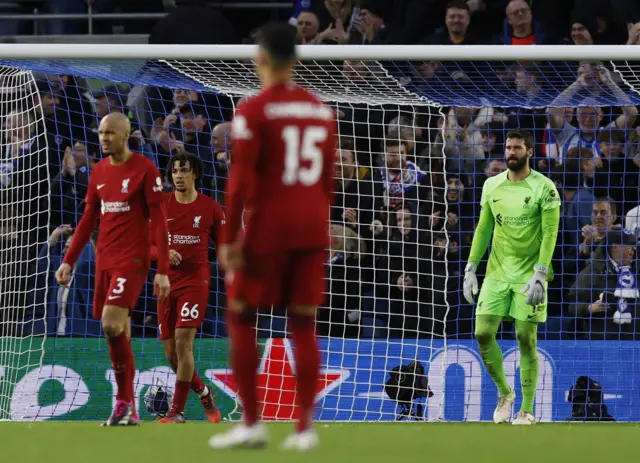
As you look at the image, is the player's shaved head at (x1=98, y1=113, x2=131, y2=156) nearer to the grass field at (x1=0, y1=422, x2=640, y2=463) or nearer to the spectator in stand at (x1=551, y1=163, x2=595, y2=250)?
the grass field at (x1=0, y1=422, x2=640, y2=463)

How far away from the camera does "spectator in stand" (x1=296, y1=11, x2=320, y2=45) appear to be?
522 inches

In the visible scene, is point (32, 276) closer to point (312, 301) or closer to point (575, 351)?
point (575, 351)

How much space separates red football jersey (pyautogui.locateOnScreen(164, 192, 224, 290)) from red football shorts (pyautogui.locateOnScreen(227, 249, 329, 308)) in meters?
4.37

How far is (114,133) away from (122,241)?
2.29 ft

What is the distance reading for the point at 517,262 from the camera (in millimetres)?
9555

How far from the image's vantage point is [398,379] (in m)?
11.0

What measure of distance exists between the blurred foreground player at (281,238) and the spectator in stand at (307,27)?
7.73 meters

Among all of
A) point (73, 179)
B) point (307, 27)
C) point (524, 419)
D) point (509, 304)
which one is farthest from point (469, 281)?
point (307, 27)

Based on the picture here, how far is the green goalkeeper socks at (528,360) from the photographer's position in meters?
9.52

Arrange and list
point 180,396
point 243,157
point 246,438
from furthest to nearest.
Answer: point 180,396 → point 246,438 → point 243,157

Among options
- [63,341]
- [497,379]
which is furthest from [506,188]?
[63,341]

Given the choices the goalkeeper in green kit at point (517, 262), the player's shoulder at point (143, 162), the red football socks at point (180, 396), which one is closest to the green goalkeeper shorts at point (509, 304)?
the goalkeeper in green kit at point (517, 262)

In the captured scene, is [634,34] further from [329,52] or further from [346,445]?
[346,445]

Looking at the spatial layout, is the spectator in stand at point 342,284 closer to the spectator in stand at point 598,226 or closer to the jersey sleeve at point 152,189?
the spectator in stand at point 598,226
